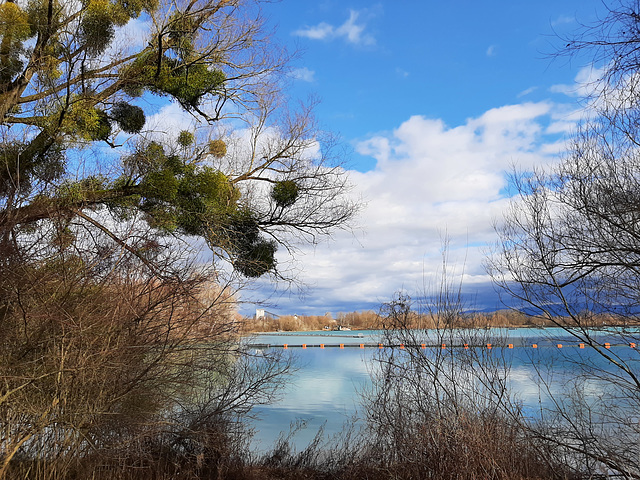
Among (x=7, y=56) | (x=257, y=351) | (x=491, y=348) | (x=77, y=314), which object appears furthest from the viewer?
(x=7, y=56)

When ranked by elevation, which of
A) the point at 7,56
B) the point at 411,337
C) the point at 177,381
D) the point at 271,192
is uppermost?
the point at 7,56

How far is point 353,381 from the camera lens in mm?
9102

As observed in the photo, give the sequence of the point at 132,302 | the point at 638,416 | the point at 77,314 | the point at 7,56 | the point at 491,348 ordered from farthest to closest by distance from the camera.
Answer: the point at 7,56, the point at 638,416, the point at 491,348, the point at 132,302, the point at 77,314

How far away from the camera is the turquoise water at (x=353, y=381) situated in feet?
16.9

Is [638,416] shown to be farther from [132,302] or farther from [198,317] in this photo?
[132,302]

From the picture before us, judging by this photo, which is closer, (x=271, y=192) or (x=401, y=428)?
(x=401, y=428)

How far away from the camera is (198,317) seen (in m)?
4.89

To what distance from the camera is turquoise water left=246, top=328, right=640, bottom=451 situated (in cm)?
Answer: 516

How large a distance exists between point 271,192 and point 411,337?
3680 mm

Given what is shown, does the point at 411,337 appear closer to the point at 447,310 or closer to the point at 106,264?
the point at 447,310

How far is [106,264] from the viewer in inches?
180

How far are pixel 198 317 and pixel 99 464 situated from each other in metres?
1.50

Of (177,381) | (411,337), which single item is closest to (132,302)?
(177,381)

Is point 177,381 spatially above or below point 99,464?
above
